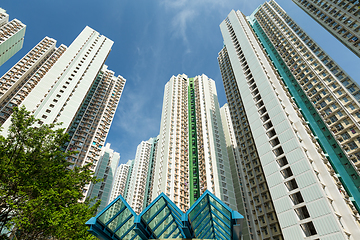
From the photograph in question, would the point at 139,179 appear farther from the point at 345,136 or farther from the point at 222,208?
the point at 222,208

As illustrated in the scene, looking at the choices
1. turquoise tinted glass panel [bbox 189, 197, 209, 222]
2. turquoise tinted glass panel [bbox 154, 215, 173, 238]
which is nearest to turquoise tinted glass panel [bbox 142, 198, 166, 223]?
turquoise tinted glass panel [bbox 154, 215, 173, 238]

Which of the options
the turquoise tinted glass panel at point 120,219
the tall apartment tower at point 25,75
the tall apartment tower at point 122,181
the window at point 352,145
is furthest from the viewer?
the tall apartment tower at point 122,181

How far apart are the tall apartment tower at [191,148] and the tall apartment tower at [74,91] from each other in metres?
17.8

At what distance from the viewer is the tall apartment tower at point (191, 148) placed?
1863 inches

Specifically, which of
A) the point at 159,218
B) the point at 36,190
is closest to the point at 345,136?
the point at 159,218

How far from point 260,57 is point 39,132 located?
1865 inches

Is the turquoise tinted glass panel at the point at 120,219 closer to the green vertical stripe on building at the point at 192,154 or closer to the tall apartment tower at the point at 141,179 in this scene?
the green vertical stripe on building at the point at 192,154

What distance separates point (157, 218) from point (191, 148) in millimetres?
50016

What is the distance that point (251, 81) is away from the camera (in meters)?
45.3

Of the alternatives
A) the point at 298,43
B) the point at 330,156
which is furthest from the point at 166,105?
the point at 330,156

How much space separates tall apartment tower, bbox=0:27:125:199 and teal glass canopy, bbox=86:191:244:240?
32.2 metres

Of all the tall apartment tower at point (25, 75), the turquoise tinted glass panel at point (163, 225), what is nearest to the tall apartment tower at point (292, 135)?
the turquoise tinted glass panel at point (163, 225)

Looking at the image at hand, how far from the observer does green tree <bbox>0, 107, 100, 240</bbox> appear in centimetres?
1215

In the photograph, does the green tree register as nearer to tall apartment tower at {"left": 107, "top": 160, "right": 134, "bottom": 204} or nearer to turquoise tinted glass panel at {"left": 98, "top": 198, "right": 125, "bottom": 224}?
turquoise tinted glass panel at {"left": 98, "top": 198, "right": 125, "bottom": 224}
